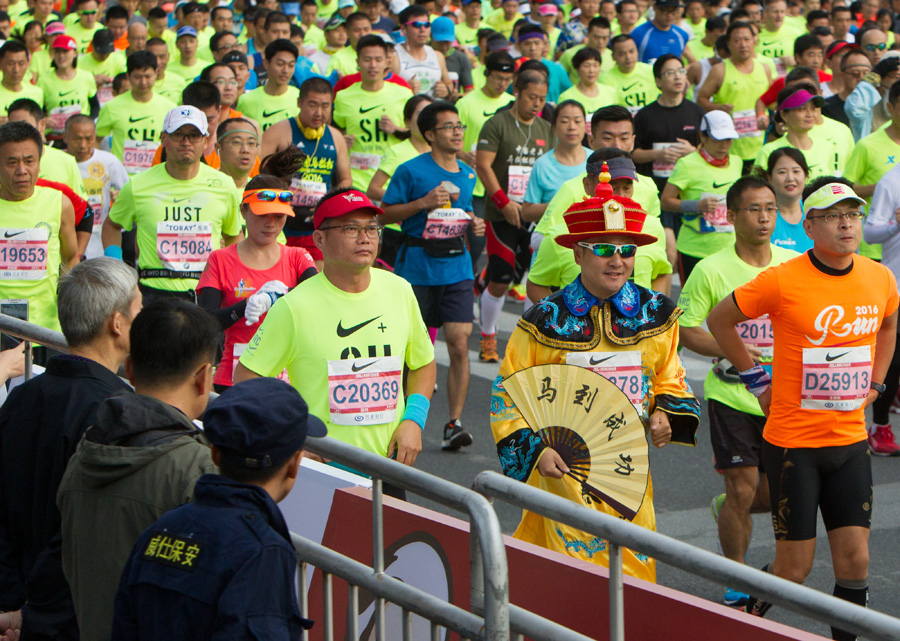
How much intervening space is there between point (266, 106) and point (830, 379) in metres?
7.31

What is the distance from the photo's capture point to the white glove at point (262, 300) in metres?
5.61

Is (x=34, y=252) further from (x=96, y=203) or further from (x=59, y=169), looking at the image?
(x=96, y=203)

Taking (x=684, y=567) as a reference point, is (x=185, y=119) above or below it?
above

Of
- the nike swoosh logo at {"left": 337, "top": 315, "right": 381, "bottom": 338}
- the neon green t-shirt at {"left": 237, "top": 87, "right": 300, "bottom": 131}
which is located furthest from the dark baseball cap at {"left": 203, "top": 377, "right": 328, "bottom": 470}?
the neon green t-shirt at {"left": 237, "top": 87, "right": 300, "bottom": 131}

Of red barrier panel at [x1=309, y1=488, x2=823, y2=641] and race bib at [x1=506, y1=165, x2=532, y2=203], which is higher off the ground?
race bib at [x1=506, y1=165, x2=532, y2=203]

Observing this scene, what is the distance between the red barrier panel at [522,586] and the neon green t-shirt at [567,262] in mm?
3207

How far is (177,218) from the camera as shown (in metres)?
7.37

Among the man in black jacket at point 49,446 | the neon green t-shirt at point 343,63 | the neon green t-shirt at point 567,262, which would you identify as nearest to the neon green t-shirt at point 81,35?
the neon green t-shirt at point 343,63

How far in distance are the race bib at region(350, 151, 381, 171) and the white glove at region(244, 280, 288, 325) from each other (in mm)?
5000

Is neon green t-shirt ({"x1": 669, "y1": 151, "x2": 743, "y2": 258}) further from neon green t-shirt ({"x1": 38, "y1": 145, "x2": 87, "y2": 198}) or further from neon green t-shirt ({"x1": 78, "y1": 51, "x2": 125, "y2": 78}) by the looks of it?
neon green t-shirt ({"x1": 78, "y1": 51, "x2": 125, "y2": 78})

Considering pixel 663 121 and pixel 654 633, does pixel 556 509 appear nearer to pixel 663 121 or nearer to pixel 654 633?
pixel 654 633

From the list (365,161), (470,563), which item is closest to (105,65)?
(365,161)

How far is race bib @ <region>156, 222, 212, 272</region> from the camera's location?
7.35 metres

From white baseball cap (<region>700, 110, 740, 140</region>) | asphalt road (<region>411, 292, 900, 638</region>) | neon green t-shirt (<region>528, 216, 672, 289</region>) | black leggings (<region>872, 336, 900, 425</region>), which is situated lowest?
asphalt road (<region>411, 292, 900, 638</region>)
